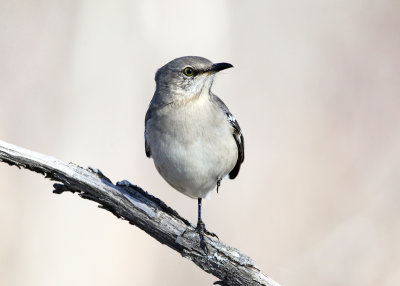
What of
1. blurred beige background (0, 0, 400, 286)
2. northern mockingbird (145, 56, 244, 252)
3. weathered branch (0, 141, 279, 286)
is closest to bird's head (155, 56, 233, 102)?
northern mockingbird (145, 56, 244, 252)

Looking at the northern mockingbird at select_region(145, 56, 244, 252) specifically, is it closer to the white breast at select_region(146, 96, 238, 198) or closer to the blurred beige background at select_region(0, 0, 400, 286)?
the white breast at select_region(146, 96, 238, 198)

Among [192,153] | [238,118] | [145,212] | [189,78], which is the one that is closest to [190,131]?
[192,153]

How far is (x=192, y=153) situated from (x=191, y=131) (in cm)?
16

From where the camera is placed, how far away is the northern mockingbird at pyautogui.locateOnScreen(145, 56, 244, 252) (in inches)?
178

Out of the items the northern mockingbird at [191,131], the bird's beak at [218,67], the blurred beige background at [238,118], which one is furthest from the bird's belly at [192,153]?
the blurred beige background at [238,118]

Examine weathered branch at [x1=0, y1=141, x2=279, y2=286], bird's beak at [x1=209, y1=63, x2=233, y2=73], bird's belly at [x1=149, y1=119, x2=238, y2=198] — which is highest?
bird's beak at [x1=209, y1=63, x2=233, y2=73]

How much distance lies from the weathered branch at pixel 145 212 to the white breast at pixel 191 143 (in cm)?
39

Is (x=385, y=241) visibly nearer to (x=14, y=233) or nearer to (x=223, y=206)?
(x=223, y=206)

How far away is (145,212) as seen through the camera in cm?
412

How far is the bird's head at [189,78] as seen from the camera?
471cm

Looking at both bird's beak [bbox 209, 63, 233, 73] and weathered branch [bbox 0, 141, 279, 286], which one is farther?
bird's beak [bbox 209, 63, 233, 73]

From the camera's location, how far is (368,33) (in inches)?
370

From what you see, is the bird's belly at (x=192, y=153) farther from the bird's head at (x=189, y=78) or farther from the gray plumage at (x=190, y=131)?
the bird's head at (x=189, y=78)

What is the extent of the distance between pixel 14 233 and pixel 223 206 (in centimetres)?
236
